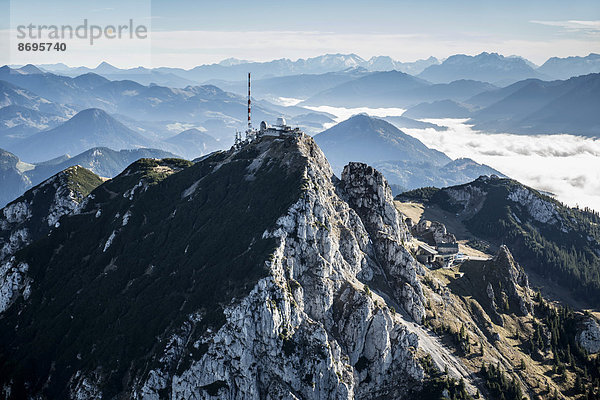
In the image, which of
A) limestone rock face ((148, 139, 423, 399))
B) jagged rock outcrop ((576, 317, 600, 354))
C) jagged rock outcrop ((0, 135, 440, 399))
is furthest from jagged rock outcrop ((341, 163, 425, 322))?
→ jagged rock outcrop ((576, 317, 600, 354))

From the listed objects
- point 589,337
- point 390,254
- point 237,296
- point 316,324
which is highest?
point 237,296

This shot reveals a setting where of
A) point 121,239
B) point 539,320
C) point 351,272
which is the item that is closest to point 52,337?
point 121,239

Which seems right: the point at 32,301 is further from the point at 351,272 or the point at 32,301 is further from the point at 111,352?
the point at 351,272

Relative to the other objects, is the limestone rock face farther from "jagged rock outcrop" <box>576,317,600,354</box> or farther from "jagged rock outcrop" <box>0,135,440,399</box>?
"jagged rock outcrop" <box>576,317,600,354</box>

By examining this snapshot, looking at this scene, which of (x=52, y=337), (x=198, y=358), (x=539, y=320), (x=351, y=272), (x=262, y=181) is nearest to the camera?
(x=198, y=358)

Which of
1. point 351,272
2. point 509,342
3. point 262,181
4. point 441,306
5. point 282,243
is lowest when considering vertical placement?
point 509,342

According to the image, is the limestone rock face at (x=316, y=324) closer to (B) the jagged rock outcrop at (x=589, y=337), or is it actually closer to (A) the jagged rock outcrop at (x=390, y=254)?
(A) the jagged rock outcrop at (x=390, y=254)

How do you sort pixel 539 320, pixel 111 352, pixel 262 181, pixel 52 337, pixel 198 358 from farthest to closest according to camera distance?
pixel 539 320, pixel 262 181, pixel 52 337, pixel 111 352, pixel 198 358

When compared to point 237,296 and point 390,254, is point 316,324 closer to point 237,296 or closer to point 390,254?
point 237,296

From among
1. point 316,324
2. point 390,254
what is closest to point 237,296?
point 316,324
